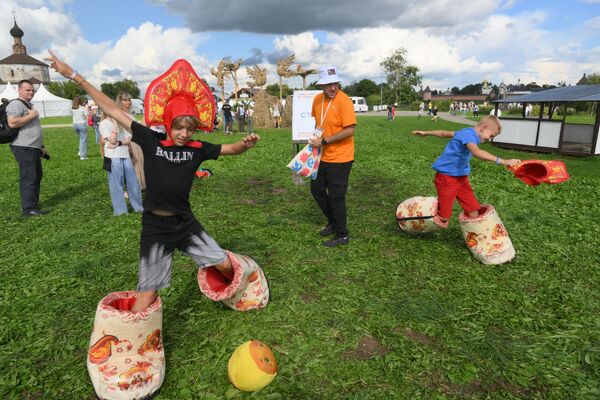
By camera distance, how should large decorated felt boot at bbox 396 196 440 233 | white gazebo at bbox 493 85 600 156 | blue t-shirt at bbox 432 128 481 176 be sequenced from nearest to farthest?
blue t-shirt at bbox 432 128 481 176
large decorated felt boot at bbox 396 196 440 233
white gazebo at bbox 493 85 600 156

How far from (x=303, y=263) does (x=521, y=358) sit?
A: 2.68 metres

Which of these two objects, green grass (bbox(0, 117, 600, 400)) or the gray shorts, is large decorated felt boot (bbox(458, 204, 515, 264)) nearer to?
green grass (bbox(0, 117, 600, 400))

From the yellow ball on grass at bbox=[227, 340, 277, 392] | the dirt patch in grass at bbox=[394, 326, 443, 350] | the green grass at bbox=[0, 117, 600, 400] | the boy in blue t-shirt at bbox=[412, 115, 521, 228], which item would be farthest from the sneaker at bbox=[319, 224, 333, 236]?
the yellow ball on grass at bbox=[227, 340, 277, 392]

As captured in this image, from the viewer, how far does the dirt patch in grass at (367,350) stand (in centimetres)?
351

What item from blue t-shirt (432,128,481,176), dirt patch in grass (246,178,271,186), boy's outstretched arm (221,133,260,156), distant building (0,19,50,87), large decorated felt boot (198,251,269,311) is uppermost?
distant building (0,19,50,87)

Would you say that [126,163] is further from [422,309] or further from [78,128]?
[78,128]

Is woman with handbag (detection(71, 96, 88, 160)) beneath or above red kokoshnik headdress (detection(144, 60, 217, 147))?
beneath

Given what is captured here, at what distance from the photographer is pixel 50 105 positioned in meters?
60.3

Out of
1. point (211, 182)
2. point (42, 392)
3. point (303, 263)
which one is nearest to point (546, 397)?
point (303, 263)

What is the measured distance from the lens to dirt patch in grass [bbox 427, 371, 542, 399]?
3078mm

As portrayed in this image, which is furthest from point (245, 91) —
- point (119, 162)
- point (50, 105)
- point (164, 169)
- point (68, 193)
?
point (164, 169)

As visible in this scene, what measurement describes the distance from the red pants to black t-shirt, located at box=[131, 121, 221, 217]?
11.3 feet

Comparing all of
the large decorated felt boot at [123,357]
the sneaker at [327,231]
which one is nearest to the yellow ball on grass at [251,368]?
the large decorated felt boot at [123,357]

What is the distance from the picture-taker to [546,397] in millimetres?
3045
